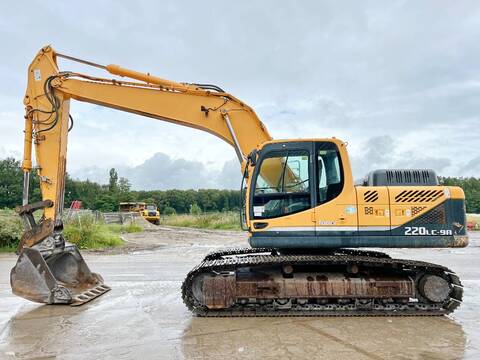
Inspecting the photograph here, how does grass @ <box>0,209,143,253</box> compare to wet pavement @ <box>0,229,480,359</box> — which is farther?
grass @ <box>0,209,143,253</box>

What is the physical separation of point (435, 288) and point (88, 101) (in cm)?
656

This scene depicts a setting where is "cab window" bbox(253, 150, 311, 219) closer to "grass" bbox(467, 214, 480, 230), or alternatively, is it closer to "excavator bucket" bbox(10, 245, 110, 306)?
"excavator bucket" bbox(10, 245, 110, 306)

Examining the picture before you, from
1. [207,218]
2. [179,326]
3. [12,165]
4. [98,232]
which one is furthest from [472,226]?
[12,165]

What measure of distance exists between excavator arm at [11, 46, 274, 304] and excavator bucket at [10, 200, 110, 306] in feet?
0.08

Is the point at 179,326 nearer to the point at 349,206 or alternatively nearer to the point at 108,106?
the point at 349,206

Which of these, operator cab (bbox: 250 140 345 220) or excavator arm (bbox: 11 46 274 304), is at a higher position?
excavator arm (bbox: 11 46 274 304)

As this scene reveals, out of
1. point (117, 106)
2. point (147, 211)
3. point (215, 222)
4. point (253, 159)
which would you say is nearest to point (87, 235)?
point (117, 106)

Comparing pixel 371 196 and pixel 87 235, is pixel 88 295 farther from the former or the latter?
pixel 87 235

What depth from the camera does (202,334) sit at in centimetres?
524

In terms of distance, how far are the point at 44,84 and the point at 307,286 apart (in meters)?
5.67


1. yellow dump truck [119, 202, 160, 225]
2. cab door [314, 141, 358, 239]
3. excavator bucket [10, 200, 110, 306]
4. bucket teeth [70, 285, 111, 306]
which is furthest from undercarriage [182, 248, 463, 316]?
yellow dump truck [119, 202, 160, 225]

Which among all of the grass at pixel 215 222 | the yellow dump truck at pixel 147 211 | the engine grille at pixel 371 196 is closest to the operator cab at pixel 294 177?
the engine grille at pixel 371 196

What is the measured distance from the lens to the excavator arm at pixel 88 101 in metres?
7.28

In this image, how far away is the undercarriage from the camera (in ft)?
20.0
